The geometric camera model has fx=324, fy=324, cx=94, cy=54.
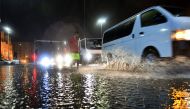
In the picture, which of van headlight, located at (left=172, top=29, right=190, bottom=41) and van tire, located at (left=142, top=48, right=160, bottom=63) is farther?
van tire, located at (left=142, top=48, right=160, bottom=63)

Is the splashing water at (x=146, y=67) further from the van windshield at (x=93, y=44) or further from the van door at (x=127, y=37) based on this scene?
the van windshield at (x=93, y=44)

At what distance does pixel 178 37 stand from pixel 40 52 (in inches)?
1185

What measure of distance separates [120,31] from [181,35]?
4.98 metres

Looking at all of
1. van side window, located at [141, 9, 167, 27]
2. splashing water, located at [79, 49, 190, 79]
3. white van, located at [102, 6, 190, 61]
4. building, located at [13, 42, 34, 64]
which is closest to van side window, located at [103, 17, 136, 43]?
white van, located at [102, 6, 190, 61]

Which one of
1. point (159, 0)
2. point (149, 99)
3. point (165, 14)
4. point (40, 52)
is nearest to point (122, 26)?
point (165, 14)

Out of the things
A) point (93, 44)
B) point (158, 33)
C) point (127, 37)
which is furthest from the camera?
point (93, 44)

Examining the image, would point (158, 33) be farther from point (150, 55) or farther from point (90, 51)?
point (90, 51)

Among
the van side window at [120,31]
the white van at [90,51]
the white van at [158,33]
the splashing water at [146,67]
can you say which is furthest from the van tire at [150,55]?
the white van at [90,51]

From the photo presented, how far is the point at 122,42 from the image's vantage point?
13.6 meters

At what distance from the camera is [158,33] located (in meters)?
10.4

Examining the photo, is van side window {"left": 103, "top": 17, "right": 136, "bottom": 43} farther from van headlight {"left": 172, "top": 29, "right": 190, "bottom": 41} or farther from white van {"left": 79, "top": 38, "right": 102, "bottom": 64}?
white van {"left": 79, "top": 38, "right": 102, "bottom": 64}

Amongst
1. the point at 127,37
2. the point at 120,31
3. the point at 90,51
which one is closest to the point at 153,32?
the point at 127,37

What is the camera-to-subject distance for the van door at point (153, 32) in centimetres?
993

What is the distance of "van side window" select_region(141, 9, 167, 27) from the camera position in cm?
1034
